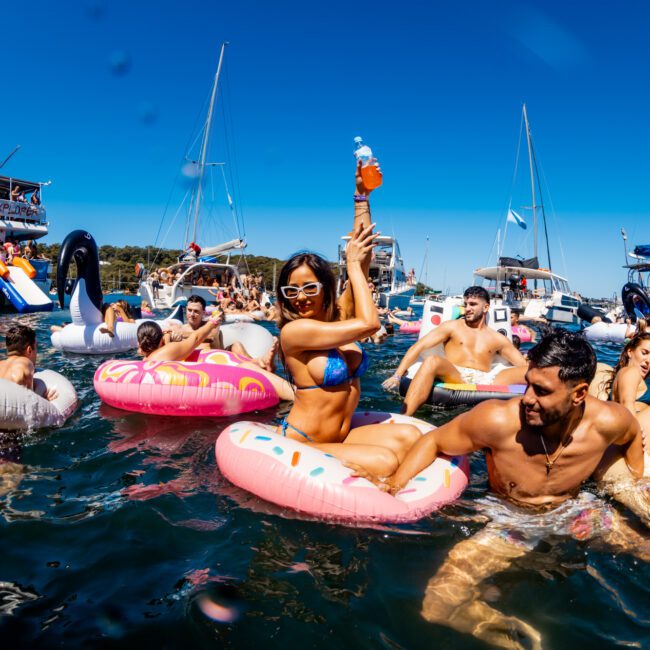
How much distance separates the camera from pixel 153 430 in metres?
4.95

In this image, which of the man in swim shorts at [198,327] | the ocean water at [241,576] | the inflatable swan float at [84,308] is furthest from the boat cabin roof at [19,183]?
the ocean water at [241,576]

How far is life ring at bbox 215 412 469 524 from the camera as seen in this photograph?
112 inches

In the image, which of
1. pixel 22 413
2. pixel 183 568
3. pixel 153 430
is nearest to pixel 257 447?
pixel 183 568

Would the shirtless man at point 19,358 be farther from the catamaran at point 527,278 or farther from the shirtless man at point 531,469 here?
the catamaran at point 527,278

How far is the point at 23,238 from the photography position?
30828mm

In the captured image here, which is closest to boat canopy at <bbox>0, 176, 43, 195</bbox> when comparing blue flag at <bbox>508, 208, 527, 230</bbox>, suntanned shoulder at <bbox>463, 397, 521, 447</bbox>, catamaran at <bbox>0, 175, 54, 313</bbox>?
catamaran at <bbox>0, 175, 54, 313</bbox>

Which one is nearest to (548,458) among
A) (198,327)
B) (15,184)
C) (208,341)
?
(198,327)

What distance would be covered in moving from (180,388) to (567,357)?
3.90 metres

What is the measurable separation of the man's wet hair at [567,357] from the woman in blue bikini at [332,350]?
0.89 meters

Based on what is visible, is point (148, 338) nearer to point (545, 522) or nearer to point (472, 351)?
point (472, 351)

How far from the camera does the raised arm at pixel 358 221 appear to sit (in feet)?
10.1

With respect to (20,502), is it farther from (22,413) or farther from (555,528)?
(555,528)

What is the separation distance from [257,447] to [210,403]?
2188mm

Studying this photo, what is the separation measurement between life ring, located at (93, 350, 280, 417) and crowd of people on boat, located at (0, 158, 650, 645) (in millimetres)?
2027
